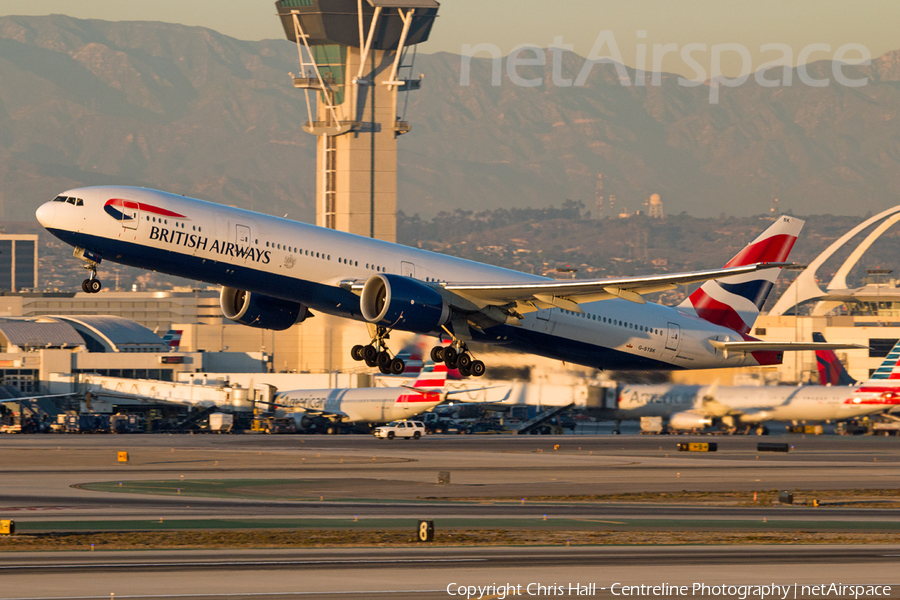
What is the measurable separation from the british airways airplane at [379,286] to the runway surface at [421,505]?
725cm

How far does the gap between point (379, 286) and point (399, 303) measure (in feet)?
4.31

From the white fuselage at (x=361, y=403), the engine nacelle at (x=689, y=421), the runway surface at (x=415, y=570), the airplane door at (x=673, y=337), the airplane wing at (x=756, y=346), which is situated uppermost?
the airplane door at (x=673, y=337)

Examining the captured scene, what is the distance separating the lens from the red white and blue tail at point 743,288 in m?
63.2

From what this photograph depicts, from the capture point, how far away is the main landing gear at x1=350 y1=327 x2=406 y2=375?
52.6m

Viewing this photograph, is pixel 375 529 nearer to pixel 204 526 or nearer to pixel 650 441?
pixel 204 526

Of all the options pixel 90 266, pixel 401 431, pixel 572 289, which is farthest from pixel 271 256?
pixel 401 431

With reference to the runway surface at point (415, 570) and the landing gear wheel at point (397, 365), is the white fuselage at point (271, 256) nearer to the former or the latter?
the landing gear wheel at point (397, 365)

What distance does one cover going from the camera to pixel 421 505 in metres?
50.0

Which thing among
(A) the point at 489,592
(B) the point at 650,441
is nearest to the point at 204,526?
(A) the point at 489,592

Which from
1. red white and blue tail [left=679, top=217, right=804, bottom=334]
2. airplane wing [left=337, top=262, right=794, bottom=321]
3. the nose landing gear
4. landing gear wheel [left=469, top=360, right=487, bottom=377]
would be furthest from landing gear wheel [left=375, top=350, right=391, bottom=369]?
red white and blue tail [left=679, top=217, right=804, bottom=334]

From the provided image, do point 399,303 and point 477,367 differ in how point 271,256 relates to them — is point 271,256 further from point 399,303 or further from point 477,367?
point 477,367

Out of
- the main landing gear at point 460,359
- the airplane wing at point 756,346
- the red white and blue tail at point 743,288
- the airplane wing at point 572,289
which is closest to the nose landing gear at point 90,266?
the airplane wing at point 572,289

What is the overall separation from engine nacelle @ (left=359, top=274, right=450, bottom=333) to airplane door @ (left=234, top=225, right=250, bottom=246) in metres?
5.34

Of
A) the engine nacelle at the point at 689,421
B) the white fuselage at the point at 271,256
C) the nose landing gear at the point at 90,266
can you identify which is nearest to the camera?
the white fuselage at the point at 271,256
